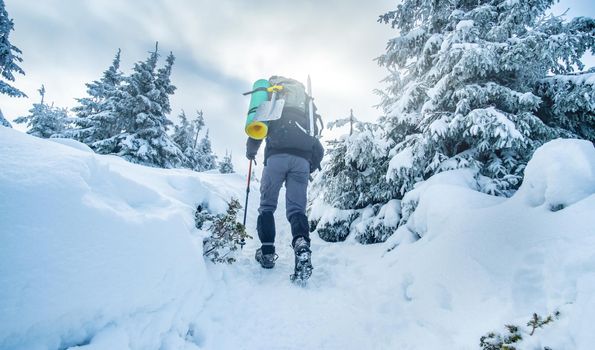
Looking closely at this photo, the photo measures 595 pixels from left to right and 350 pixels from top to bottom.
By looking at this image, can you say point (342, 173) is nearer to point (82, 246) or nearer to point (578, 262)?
point (578, 262)

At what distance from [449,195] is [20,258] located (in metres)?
4.44

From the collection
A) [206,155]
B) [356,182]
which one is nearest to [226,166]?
[206,155]

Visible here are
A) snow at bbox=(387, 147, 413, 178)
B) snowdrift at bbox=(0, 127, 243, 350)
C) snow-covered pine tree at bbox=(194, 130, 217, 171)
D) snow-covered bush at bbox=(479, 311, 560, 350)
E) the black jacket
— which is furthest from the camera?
snow-covered pine tree at bbox=(194, 130, 217, 171)

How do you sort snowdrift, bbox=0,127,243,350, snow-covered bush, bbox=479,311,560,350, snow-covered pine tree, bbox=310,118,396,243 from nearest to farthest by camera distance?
snowdrift, bbox=0,127,243,350 → snow-covered bush, bbox=479,311,560,350 → snow-covered pine tree, bbox=310,118,396,243

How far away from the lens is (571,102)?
486 cm

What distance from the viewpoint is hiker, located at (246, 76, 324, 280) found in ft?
14.0

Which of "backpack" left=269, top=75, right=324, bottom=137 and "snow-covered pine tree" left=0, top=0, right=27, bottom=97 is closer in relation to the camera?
"backpack" left=269, top=75, right=324, bottom=137

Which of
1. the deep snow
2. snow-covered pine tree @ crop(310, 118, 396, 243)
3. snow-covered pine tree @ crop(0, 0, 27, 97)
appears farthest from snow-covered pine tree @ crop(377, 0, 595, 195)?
snow-covered pine tree @ crop(0, 0, 27, 97)

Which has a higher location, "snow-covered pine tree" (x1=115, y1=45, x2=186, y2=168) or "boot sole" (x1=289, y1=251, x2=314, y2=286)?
"snow-covered pine tree" (x1=115, y1=45, x2=186, y2=168)

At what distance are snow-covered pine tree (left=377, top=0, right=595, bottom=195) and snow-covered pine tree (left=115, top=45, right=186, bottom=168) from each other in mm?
16180

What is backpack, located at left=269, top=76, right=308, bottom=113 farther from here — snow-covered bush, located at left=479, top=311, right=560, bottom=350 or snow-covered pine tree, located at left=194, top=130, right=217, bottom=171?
snow-covered pine tree, located at left=194, top=130, right=217, bottom=171

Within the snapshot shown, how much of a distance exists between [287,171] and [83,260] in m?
2.96

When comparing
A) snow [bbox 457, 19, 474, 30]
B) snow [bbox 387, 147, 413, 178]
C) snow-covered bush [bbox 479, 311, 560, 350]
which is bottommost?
snow-covered bush [bbox 479, 311, 560, 350]

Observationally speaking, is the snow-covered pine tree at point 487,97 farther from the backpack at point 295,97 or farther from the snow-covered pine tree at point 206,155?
the snow-covered pine tree at point 206,155
